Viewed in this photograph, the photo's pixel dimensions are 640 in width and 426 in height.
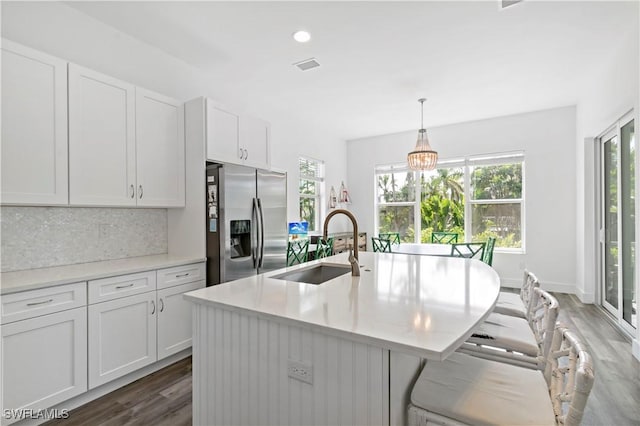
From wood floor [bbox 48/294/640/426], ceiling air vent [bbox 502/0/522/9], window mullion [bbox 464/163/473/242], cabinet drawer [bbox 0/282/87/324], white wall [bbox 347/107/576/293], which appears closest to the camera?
cabinet drawer [bbox 0/282/87/324]

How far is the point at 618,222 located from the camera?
3.50m

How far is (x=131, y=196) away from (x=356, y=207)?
4.91 meters

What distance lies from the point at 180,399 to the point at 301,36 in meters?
3.15

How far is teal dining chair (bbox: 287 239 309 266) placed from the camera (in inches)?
155

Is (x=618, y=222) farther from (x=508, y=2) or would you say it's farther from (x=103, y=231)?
(x=103, y=231)

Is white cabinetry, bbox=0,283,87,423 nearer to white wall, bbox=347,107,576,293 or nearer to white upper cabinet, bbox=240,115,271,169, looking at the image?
white upper cabinet, bbox=240,115,271,169

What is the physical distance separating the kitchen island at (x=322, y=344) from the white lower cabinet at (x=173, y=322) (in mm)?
1260

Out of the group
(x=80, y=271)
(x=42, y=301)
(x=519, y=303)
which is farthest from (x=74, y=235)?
(x=519, y=303)

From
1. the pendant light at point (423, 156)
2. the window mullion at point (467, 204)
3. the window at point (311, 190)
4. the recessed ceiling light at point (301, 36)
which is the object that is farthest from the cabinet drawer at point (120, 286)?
the window mullion at point (467, 204)

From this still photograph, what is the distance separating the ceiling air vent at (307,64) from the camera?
3456 millimetres

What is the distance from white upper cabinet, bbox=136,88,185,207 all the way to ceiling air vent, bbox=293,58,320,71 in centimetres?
136

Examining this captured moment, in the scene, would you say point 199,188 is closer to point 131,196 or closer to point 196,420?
point 131,196

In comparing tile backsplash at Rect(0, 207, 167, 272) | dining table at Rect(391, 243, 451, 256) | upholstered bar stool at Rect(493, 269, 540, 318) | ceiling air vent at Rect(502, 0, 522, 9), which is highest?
ceiling air vent at Rect(502, 0, 522, 9)

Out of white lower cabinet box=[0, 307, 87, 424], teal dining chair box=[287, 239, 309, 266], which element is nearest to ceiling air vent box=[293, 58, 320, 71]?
teal dining chair box=[287, 239, 309, 266]
